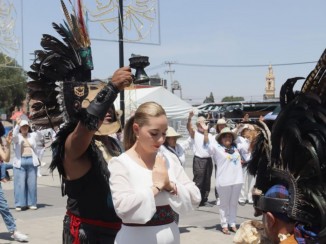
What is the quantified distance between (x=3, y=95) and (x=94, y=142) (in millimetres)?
53894

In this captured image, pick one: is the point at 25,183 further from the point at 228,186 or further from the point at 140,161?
the point at 140,161

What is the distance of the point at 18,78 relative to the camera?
4806 centimetres

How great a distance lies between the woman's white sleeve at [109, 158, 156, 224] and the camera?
2.81 m

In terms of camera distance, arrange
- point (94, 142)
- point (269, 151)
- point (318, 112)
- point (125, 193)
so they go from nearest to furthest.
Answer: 1. point (318, 112)
2. point (269, 151)
3. point (125, 193)
4. point (94, 142)

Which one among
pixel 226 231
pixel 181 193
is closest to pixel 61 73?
pixel 181 193

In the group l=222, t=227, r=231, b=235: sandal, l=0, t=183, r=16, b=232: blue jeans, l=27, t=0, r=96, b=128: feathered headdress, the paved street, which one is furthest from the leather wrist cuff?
l=222, t=227, r=231, b=235: sandal

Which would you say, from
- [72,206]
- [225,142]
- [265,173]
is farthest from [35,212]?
[265,173]

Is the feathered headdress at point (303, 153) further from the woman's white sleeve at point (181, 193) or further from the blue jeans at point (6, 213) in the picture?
the blue jeans at point (6, 213)

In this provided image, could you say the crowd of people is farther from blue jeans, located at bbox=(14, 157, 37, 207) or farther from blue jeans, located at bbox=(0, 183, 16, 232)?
blue jeans, located at bbox=(14, 157, 37, 207)

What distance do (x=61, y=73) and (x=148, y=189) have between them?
1.10m

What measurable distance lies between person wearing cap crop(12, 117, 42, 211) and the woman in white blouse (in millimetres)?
7073

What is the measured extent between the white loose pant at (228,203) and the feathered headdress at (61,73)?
469cm

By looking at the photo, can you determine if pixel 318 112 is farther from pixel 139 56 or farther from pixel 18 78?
pixel 18 78

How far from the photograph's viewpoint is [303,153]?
195cm
